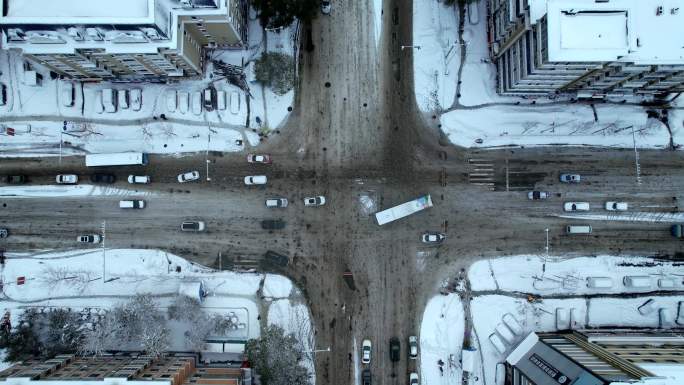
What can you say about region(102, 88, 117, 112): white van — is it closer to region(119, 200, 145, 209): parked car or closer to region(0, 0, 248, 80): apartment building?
region(0, 0, 248, 80): apartment building

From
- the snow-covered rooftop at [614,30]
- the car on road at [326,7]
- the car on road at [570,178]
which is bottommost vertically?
the car on road at [570,178]

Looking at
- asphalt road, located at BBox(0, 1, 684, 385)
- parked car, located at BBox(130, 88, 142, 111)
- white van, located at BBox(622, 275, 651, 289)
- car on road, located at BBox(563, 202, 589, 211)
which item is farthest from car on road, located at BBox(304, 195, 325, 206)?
white van, located at BBox(622, 275, 651, 289)

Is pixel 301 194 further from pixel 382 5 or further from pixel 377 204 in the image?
pixel 382 5

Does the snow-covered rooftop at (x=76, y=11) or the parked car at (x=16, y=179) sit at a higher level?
the snow-covered rooftop at (x=76, y=11)

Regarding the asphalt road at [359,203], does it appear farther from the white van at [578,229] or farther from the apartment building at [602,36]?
the apartment building at [602,36]

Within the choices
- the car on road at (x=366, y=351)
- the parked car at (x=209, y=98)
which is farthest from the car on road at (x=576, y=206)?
the parked car at (x=209, y=98)

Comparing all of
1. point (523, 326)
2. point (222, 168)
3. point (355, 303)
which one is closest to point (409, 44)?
point (222, 168)

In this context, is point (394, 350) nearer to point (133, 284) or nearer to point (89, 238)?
point (133, 284)
